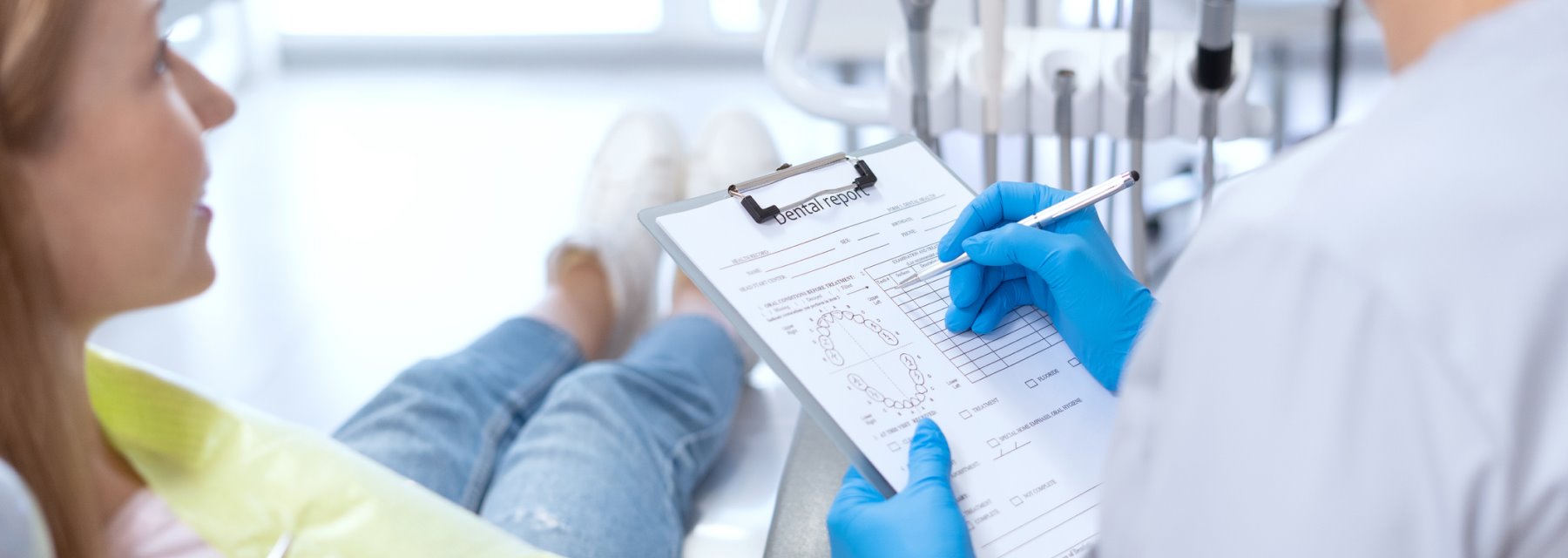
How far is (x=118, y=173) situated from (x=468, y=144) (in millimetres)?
1574

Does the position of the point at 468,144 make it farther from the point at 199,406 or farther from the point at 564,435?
the point at 199,406

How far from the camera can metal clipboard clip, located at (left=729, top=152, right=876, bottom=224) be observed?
792mm

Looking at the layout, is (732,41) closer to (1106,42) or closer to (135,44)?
(1106,42)

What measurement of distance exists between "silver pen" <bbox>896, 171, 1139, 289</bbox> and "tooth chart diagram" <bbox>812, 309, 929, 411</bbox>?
5 cm

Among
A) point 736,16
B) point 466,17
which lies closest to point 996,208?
point 736,16

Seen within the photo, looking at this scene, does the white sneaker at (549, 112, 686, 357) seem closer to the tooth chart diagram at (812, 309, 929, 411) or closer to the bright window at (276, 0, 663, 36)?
the bright window at (276, 0, 663, 36)

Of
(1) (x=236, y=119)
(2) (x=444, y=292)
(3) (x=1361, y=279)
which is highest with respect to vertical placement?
(3) (x=1361, y=279)

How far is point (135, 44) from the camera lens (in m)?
0.67

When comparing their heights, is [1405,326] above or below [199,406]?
above

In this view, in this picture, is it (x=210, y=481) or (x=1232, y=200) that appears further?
(x=210, y=481)

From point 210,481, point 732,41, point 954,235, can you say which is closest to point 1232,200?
point 954,235

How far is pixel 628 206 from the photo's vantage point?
5.47ft

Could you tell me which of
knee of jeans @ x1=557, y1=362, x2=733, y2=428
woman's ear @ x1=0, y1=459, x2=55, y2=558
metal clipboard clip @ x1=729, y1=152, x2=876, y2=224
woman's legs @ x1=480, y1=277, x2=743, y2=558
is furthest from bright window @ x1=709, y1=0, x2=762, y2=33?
woman's ear @ x1=0, y1=459, x2=55, y2=558

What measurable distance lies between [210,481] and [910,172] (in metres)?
0.52
